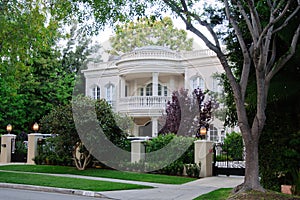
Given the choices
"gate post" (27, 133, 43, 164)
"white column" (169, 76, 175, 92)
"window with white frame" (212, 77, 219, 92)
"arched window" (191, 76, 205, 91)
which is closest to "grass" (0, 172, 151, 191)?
"gate post" (27, 133, 43, 164)

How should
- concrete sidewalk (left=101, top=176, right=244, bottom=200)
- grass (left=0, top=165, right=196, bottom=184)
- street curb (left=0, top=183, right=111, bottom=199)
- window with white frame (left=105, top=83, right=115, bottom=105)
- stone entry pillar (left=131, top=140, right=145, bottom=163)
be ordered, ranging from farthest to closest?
window with white frame (left=105, top=83, right=115, bottom=105)
stone entry pillar (left=131, top=140, right=145, bottom=163)
grass (left=0, top=165, right=196, bottom=184)
street curb (left=0, top=183, right=111, bottom=199)
concrete sidewalk (left=101, top=176, right=244, bottom=200)

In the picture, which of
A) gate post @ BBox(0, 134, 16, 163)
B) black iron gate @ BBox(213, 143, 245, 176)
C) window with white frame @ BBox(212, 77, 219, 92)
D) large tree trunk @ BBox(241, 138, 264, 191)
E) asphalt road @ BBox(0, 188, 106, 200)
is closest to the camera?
large tree trunk @ BBox(241, 138, 264, 191)

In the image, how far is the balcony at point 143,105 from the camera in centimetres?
2575

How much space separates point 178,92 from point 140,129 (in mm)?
3334

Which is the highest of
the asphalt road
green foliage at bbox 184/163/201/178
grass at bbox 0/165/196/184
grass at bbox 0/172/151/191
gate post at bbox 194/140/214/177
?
gate post at bbox 194/140/214/177

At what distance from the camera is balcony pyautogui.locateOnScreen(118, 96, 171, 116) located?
25750 millimetres

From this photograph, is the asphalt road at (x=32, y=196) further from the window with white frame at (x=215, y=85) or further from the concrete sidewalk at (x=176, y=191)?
the window with white frame at (x=215, y=85)

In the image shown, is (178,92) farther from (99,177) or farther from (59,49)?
(59,49)

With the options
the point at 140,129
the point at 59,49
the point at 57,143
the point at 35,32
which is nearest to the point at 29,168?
the point at 57,143

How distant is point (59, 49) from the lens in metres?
37.4

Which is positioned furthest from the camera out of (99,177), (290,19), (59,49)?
(59,49)

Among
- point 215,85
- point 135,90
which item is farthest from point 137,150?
point 215,85

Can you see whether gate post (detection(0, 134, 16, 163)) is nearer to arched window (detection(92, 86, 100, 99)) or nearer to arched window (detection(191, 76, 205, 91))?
arched window (detection(92, 86, 100, 99))

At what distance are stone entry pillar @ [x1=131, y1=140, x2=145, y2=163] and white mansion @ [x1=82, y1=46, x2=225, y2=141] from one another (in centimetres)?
571
